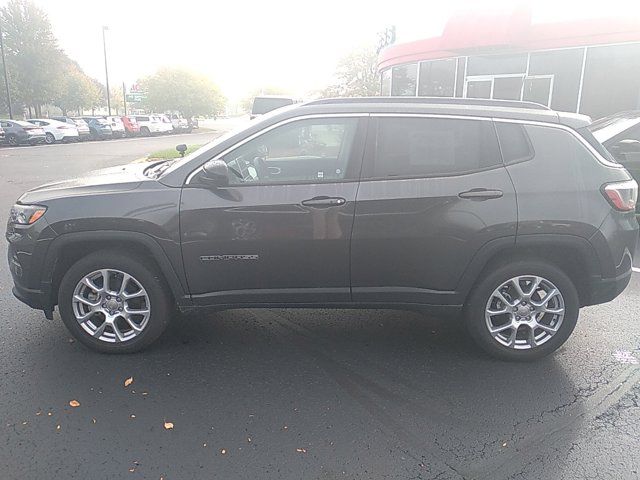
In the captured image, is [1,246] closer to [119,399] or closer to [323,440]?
[119,399]

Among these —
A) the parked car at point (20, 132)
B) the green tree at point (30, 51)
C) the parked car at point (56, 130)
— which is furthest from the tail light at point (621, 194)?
the green tree at point (30, 51)

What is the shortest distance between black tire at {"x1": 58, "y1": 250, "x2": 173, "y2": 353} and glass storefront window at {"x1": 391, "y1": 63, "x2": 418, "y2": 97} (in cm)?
1992

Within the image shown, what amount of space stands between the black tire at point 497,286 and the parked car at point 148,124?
39718mm

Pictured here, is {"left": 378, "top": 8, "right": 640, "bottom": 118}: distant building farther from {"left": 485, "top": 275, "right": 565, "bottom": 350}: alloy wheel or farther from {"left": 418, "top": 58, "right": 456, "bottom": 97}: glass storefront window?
{"left": 485, "top": 275, "right": 565, "bottom": 350}: alloy wheel

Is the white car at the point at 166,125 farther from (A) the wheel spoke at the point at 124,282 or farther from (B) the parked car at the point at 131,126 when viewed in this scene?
(A) the wheel spoke at the point at 124,282

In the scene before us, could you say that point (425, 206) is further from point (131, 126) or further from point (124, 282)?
point (131, 126)

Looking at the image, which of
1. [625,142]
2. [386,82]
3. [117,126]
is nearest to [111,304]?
[625,142]

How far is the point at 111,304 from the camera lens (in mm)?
3725

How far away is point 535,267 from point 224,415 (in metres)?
2.26

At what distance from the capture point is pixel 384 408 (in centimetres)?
316

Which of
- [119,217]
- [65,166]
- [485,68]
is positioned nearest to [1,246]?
[119,217]

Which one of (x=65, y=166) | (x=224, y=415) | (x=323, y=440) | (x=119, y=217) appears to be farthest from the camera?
(x=65, y=166)

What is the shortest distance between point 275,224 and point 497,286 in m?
1.58

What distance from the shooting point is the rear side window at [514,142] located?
358 cm
